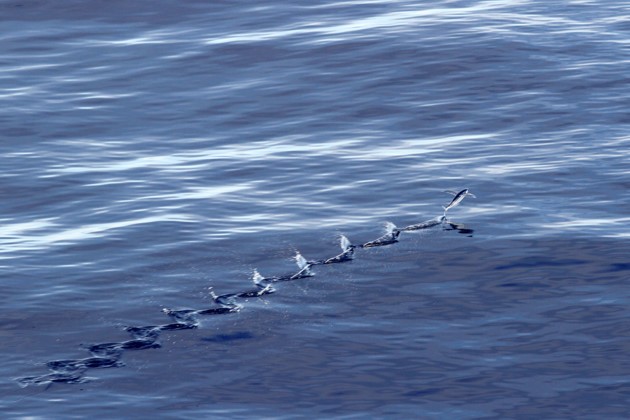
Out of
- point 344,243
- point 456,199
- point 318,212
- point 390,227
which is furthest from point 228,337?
point 456,199

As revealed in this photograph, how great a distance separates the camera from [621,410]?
44.7 feet

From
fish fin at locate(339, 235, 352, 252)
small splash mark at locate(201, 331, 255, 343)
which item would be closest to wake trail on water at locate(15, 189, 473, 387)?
fish fin at locate(339, 235, 352, 252)

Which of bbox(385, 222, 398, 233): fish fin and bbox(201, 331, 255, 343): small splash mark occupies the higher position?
bbox(385, 222, 398, 233): fish fin

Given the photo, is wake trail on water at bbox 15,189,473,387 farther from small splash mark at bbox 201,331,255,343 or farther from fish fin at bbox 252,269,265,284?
small splash mark at bbox 201,331,255,343

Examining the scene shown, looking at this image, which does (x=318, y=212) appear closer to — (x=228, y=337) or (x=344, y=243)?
(x=344, y=243)

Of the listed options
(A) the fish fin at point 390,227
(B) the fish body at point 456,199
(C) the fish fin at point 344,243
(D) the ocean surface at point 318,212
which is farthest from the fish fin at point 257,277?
(B) the fish body at point 456,199

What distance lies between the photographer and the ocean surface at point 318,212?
47.6 ft

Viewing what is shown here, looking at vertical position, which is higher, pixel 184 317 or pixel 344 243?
pixel 344 243

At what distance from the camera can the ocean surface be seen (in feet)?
47.6

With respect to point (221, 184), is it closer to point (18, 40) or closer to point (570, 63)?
point (570, 63)

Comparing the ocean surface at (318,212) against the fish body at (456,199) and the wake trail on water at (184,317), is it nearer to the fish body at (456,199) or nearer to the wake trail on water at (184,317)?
the wake trail on water at (184,317)

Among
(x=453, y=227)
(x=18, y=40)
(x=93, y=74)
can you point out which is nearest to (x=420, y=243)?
(x=453, y=227)

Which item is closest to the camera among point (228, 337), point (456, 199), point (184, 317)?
point (228, 337)

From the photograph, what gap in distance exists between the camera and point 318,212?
63.7 ft
